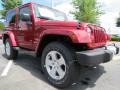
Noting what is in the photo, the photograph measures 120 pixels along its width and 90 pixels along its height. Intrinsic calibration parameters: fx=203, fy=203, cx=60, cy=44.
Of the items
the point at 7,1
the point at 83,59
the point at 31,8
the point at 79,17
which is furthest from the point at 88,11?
the point at 83,59

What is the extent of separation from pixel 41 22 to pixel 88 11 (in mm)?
24319

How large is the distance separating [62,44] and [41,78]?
109 centimetres

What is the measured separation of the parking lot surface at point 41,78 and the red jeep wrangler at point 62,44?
33 centimetres

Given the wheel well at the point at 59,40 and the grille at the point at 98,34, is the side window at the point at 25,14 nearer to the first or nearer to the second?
the wheel well at the point at 59,40

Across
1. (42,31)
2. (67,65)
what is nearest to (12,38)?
(42,31)

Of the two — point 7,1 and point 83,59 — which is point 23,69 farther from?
point 7,1

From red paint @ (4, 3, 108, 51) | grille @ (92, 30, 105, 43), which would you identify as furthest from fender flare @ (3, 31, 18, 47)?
grille @ (92, 30, 105, 43)

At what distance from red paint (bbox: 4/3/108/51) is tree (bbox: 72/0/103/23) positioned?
21.9 m

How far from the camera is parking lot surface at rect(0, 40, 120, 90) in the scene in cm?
427

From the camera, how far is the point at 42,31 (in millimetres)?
5027

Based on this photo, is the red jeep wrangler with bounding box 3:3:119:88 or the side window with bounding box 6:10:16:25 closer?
the red jeep wrangler with bounding box 3:3:119:88

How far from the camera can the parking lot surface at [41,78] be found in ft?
14.0

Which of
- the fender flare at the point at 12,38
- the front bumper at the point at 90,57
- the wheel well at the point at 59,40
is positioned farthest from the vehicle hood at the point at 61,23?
the fender flare at the point at 12,38

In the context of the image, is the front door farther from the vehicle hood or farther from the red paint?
the vehicle hood
